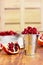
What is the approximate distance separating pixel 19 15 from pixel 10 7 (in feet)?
0.77

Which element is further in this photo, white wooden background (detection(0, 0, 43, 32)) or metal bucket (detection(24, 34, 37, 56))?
white wooden background (detection(0, 0, 43, 32))

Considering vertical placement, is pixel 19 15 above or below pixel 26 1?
below

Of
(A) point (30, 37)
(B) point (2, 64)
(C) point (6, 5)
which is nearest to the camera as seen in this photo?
(B) point (2, 64)

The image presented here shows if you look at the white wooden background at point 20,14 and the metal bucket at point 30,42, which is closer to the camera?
the metal bucket at point 30,42

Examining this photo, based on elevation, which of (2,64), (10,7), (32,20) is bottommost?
(2,64)

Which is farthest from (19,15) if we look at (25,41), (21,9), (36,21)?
(25,41)

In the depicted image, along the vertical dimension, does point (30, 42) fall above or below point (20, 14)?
below

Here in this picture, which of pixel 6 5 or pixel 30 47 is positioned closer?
pixel 30 47

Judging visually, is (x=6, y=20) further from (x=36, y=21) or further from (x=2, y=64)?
(x=2, y=64)

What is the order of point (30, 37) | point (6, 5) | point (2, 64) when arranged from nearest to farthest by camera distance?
point (2, 64) < point (30, 37) < point (6, 5)

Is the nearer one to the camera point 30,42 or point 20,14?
point 30,42

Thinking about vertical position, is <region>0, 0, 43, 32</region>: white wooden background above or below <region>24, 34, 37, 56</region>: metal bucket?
above

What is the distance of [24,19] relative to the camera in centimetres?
377

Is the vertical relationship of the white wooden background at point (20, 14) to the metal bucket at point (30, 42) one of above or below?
above
